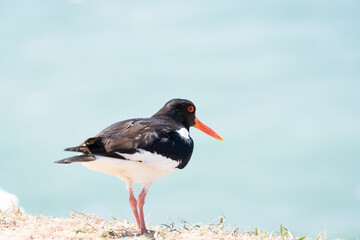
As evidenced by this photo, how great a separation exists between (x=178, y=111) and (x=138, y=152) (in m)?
1.91

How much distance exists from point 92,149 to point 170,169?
1.26 meters

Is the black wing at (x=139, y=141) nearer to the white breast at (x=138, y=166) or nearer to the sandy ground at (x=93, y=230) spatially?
the white breast at (x=138, y=166)

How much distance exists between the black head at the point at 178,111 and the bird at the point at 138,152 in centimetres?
48

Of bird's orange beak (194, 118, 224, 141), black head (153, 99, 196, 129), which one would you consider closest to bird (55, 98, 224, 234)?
black head (153, 99, 196, 129)

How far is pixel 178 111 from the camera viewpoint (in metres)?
9.20

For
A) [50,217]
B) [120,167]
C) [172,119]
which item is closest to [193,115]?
[172,119]

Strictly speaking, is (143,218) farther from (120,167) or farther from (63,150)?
(63,150)

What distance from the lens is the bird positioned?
24.4 ft

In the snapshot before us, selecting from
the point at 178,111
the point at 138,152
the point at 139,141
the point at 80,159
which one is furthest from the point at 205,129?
the point at 80,159

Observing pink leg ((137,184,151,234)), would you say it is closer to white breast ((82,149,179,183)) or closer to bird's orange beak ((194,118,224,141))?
white breast ((82,149,179,183))

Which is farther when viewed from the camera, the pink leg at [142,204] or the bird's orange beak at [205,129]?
the bird's orange beak at [205,129]

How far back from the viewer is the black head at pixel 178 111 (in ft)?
29.9

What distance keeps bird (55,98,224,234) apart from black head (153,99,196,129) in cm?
48

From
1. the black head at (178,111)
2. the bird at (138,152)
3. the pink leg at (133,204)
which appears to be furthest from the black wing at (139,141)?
the pink leg at (133,204)
